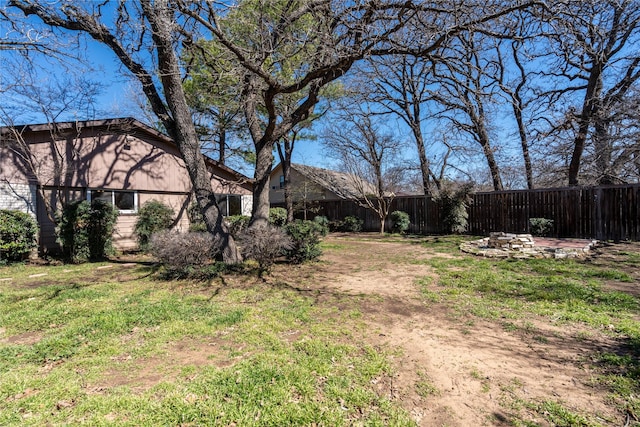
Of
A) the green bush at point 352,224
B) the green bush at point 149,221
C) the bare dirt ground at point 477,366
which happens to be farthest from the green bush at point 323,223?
the green bush at point 149,221

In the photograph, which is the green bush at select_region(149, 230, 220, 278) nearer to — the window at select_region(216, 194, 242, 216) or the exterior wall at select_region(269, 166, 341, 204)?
the window at select_region(216, 194, 242, 216)

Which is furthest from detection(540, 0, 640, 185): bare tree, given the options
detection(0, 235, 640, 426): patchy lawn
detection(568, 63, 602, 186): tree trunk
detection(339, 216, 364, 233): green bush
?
detection(339, 216, 364, 233): green bush

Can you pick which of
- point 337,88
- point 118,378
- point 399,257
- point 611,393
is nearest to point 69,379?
point 118,378

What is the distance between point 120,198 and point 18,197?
252 cm

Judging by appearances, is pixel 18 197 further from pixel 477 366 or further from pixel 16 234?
pixel 477 366

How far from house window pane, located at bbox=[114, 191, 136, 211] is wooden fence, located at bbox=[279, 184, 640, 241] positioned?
40.9 feet

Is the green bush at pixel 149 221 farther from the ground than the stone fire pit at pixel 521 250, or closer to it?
farther from the ground

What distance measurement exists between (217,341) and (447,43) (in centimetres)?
633

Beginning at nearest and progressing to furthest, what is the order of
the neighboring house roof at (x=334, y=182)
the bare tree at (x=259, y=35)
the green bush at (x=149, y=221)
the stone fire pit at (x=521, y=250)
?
the bare tree at (x=259, y=35) < the stone fire pit at (x=521, y=250) < the green bush at (x=149, y=221) < the neighboring house roof at (x=334, y=182)

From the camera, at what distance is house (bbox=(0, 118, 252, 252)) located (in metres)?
7.73

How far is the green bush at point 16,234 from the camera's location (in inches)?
280

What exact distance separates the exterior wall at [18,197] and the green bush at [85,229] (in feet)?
3.38

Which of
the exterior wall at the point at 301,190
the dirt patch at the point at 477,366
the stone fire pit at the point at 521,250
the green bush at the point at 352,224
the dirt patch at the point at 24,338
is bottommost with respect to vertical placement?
the dirt patch at the point at 477,366

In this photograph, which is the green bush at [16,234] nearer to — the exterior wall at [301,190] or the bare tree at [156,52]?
the bare tree at [156,52]
